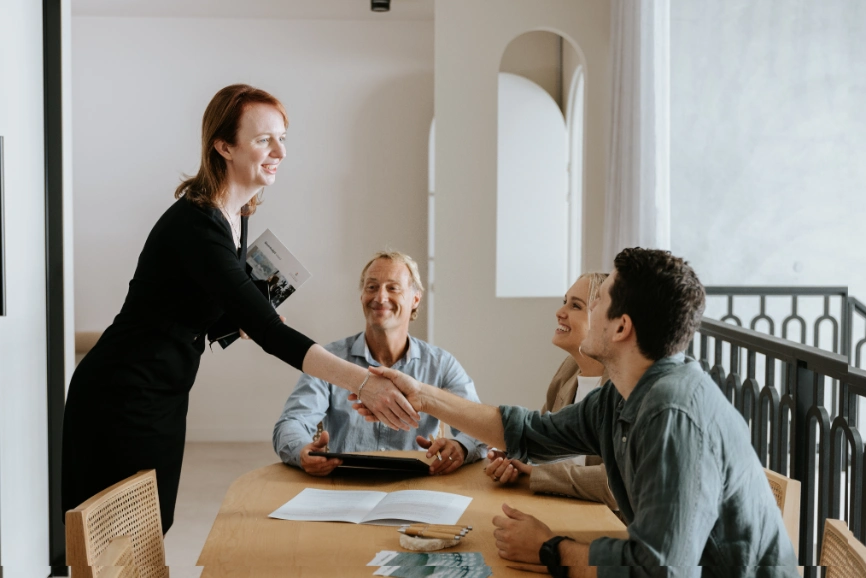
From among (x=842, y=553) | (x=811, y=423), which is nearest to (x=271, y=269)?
(x=842, y=553)

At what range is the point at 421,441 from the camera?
228 cm

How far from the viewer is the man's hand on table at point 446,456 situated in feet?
7.06

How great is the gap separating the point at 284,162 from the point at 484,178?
1.74 meters

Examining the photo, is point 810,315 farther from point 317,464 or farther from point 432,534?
point 432,534

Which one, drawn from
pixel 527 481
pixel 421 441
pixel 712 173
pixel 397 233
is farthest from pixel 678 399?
pixel 397 233

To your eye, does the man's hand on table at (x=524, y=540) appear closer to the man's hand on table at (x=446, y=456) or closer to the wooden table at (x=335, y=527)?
the wooden table at (x=335, y=527)

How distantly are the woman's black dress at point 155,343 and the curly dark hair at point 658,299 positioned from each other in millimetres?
856

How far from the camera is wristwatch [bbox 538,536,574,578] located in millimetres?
→ 1425

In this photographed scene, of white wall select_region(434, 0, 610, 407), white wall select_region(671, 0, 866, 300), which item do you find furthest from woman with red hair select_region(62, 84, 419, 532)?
white wall select_region(671, 0, 866, 300)

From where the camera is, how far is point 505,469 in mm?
2066

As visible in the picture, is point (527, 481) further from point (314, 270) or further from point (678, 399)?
point (314, 270)

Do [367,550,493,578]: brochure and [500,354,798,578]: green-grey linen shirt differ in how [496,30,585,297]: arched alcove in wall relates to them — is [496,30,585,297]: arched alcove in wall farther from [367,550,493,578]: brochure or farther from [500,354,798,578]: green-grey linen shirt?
[500,354,798,578]: green-grey linen shirt

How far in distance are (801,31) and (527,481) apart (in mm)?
3758

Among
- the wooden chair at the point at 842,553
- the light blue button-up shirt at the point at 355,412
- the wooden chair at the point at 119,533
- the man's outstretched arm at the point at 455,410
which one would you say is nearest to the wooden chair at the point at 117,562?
the wooden chair at the point at 119,533
